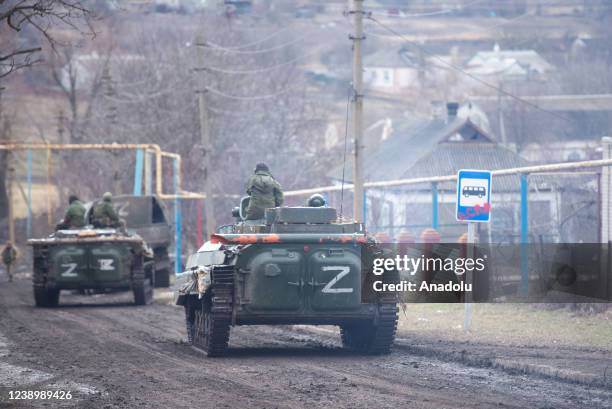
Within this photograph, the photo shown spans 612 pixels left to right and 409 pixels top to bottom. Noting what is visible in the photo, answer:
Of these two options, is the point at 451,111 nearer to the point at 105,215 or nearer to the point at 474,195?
the point at 105,215

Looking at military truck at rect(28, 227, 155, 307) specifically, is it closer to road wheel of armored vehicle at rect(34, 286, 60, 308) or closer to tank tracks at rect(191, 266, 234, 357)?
road wheel of armored vehicle at rect(34, 286, 60, 308)

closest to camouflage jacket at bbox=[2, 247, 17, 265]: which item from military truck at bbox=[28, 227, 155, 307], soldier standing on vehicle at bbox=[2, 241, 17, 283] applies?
soldier standing on vehicle at bbox=[2, 241, 17, 283]

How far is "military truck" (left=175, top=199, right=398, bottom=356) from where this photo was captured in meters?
13.2

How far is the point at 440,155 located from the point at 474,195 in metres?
21.1

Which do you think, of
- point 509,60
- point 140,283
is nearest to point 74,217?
point 140,283

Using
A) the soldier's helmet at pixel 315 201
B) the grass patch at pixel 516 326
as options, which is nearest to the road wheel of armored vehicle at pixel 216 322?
the soldier's helmet at pixel 315 201

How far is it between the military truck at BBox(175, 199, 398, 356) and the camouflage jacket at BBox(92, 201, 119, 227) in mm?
10240

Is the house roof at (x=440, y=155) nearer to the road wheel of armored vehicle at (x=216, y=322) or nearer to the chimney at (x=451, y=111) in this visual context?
the chimney at (x=451, y=111)

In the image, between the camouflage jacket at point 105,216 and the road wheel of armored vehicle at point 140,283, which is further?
the camouflage jacket at point 105,216

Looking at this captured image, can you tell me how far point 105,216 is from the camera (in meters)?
23.5

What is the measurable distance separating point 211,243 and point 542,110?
1195 inches

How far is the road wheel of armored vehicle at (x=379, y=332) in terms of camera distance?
13.5 meters

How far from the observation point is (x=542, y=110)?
42.5m

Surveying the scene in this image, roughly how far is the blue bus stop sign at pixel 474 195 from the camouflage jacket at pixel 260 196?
2.35m
